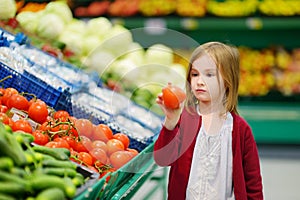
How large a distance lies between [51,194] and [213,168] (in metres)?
1.04

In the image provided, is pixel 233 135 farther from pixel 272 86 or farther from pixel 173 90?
pixel 272 86

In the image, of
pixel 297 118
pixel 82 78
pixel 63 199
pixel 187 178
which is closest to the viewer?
pixel 63 199

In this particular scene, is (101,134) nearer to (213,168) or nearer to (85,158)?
(85,158)

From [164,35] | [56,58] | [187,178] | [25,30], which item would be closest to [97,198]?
[187,178]

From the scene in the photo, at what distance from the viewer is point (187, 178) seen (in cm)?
235

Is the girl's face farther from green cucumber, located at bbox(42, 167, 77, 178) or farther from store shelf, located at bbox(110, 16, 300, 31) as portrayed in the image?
store shelf, located at bbox(110, 16, 300, 31)

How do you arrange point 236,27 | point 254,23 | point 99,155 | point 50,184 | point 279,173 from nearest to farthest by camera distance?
A: point 50,184 < point 99,155 < point 279,173 < point 254,23 < point 236,27

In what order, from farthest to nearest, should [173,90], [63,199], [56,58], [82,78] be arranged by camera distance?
[56,58] < [82,78] < [173,90] < [63,199]

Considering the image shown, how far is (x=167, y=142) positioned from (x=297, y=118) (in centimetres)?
458

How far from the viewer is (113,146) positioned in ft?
7.64

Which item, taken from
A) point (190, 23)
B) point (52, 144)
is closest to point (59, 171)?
point (52, 144)

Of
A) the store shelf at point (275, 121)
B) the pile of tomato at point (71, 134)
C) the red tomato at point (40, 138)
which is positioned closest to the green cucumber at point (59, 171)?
the pile of tomato at point (71, 134)

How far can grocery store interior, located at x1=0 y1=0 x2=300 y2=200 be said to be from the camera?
72.4 inches

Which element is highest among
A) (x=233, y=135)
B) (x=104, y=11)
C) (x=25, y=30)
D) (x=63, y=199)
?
(x=104, y=11)
